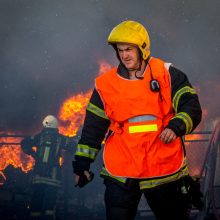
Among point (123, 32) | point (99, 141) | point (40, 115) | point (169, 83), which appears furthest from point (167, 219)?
point (40, 115)

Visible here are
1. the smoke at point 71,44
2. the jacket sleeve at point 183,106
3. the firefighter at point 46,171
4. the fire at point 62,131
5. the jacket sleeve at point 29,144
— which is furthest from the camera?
the smoke at point 71,44

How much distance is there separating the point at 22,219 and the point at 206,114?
7.28 metres

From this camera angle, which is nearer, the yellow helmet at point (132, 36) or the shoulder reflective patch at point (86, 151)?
→ the yellow helmet at point (132, 36)

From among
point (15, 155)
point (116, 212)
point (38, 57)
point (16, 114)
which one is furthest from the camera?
point (38, 57)

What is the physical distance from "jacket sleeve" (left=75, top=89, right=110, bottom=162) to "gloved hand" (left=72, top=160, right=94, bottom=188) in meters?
0.04

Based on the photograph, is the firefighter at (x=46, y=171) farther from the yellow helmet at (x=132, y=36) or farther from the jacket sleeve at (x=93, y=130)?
the yellow helmet at (x=132, y=36)

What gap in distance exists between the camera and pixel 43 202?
714 centimetres

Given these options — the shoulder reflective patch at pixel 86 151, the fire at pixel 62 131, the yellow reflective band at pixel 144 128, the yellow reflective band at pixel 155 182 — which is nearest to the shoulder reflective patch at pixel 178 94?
the yellow reflective band at pixel 144 128

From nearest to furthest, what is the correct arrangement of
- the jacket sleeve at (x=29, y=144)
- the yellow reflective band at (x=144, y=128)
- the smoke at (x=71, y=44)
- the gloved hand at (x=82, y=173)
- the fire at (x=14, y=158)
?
the yellow reflective band at (x=144, y=128)
the gloved hand at (x=82, y=173)
the jacket sleeve at (x=29, y=144)
the fire at (x=14, y=158)
the smoke at (x=71, y=44)

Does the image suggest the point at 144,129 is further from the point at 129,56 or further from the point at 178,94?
the point at 129,56

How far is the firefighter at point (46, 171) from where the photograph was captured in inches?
273

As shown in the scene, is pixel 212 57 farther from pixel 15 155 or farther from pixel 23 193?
pixel 23 193

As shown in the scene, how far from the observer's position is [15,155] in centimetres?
1184

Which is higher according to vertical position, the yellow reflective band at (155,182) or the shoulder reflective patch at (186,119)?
the shoulder reflective patch at (186,119)
